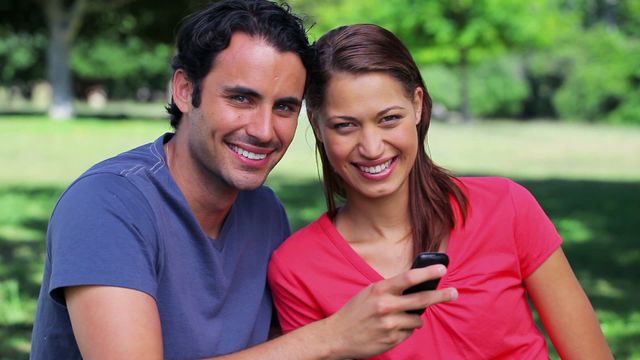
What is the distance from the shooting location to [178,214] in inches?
111

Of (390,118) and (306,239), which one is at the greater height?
(390,118)

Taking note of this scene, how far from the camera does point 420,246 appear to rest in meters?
3.13

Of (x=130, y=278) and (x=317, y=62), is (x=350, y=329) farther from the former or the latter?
(x=317, y=62)

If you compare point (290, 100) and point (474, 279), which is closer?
point (290, 100)

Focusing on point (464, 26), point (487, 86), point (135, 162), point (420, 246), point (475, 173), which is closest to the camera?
→ point (135, 162)

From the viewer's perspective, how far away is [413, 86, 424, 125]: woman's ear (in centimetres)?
315

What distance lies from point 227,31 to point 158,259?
718 millimetres

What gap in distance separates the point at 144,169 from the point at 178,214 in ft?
0.55

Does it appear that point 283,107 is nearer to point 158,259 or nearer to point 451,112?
point 158,259

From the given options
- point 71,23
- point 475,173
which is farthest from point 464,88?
point 475,173

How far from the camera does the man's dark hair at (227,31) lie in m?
2.85

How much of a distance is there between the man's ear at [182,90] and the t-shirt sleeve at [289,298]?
0.61m

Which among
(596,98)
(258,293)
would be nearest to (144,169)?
(258,293)

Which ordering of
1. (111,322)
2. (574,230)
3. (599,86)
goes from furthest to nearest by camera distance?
(599,86) → (574,230) → (111,322)
